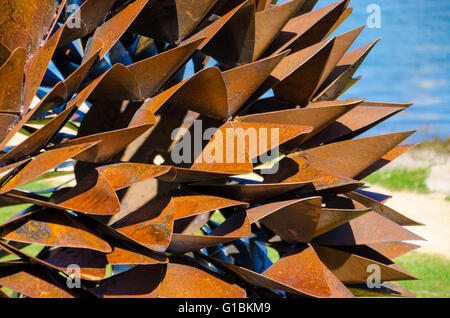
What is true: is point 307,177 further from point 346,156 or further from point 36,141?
point 36,141

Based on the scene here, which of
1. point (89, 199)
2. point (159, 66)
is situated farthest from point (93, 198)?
point (159, 66)

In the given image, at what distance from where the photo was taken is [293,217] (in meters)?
0.69

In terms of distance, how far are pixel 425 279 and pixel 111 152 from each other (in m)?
2.59

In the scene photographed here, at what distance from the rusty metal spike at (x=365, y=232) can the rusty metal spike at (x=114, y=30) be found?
466 millimetres

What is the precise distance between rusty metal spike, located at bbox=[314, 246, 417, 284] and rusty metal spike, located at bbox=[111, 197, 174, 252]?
287mm

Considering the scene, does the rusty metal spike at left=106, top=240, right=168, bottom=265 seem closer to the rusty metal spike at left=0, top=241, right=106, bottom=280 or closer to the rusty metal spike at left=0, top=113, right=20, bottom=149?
the rusty metal spike at left=0, top=241, right=106, bottom=280

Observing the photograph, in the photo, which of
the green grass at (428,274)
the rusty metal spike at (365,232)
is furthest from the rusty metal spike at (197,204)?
the green grass at (428,274)

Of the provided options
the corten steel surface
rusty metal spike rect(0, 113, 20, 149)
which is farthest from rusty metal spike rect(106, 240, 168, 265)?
rusty metal spike rect(0, 113, 20, 149)

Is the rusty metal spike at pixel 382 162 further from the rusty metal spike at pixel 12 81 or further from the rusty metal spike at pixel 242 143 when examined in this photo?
the rusty metal spike at pixel 12 81

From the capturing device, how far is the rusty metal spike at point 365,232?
726 mm

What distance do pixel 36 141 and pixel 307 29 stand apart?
50 centimetres

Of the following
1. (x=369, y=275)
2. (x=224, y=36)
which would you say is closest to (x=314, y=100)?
(x=224, y=36)

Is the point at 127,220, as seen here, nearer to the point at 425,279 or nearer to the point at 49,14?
the point at 49,14

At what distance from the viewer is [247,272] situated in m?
0.64
